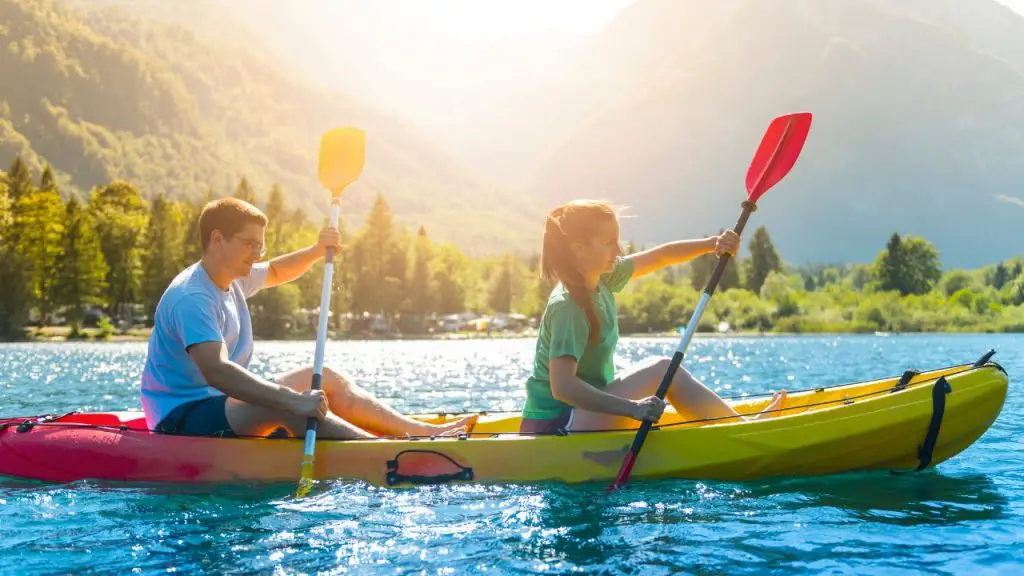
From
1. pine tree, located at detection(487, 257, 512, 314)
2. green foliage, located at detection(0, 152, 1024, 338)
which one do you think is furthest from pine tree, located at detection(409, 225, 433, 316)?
pine tree, located at detection(487, 257, 512, 314)

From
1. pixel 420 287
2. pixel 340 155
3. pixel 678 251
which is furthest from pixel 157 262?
pixel 678 251

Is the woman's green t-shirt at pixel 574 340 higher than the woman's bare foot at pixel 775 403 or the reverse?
Answer: higher

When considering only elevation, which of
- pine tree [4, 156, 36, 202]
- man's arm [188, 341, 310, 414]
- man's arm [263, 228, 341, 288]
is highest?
pine tree [4, 156, 36, 202]

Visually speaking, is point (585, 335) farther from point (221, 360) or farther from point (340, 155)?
point (340, 155)

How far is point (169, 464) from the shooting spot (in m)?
6.33

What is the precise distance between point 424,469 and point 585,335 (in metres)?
1.63

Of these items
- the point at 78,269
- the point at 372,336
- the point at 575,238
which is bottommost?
the point at 372,336

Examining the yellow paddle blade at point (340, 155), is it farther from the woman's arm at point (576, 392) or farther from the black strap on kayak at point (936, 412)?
the black strap on kayak at point (936, 412)

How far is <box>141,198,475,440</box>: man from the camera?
5.61 metres

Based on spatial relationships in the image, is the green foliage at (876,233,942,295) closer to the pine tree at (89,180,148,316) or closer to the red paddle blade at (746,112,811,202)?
the pine tree at (89,180,148,316)

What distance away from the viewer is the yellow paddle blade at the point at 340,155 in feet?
28.8

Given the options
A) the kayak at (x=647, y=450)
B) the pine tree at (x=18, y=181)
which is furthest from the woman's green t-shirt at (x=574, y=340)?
the pine tree at (x=18, y=181)

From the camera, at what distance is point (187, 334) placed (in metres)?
5.57

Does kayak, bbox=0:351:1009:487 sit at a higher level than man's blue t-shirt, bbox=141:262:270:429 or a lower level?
lower
